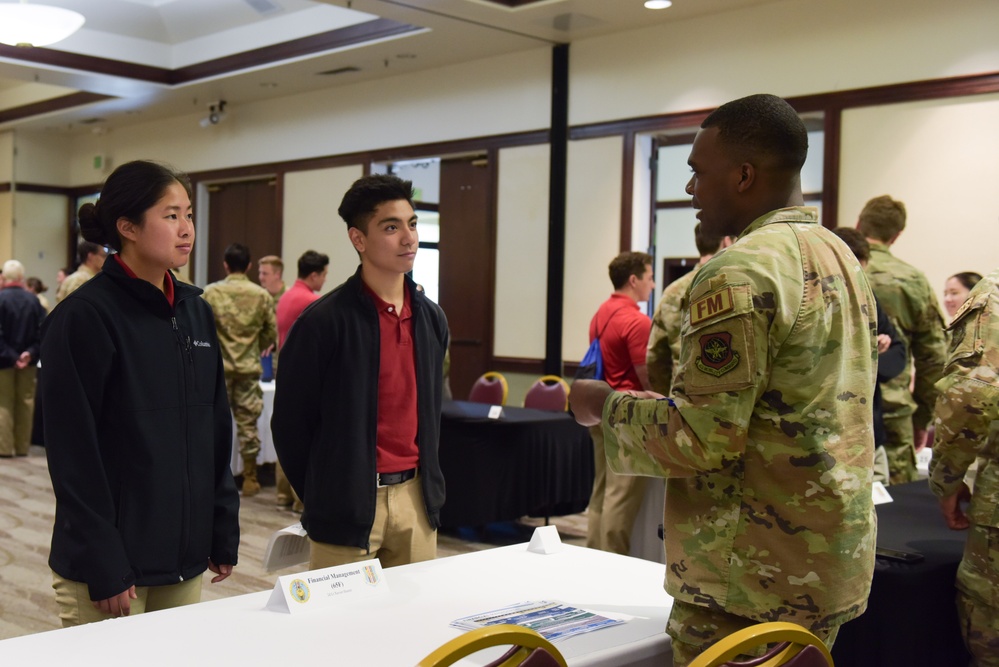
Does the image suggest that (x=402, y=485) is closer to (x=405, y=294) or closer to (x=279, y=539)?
(x=279, y=539)

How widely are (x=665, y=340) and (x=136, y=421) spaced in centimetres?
276

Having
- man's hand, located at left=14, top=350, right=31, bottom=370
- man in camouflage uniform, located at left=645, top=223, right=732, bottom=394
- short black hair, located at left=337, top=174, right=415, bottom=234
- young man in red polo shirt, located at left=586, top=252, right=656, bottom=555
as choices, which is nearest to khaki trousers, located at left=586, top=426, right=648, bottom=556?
young man in red polo shirt, located at left=586, top=252, right=656, bottom=555

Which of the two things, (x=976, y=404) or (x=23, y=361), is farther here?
(x=23, y=361)

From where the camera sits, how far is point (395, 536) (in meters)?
2.51

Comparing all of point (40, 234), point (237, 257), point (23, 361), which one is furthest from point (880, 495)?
point (40, 234)

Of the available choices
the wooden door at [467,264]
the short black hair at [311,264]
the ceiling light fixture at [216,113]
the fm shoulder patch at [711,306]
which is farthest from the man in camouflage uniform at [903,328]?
the ceiling light fixture at [216,113]

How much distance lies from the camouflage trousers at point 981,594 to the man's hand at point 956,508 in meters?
0.10

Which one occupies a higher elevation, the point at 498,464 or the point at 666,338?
the point at 666,338

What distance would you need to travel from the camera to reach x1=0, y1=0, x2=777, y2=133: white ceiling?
6.90 meters

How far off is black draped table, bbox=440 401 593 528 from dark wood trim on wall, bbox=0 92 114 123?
6.76 metres

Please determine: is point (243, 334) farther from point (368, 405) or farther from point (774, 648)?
point (774, 648)

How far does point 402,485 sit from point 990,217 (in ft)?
14.8

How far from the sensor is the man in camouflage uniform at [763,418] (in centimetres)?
158

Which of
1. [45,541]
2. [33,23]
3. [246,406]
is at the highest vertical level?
[33,23]
